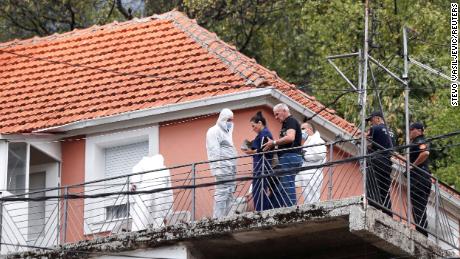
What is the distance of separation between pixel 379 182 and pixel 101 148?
5.80 m

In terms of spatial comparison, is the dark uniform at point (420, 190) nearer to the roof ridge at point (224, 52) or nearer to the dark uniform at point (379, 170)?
the dark uniform at point (379, 170)

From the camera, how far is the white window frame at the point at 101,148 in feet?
101

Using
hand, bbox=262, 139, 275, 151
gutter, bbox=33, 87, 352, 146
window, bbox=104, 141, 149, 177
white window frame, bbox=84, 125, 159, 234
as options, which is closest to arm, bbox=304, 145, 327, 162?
hand, bbox=262, 139, 275, 151

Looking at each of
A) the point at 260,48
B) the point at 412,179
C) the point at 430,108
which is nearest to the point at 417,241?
the point at 412,179

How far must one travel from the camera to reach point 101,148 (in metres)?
31.8

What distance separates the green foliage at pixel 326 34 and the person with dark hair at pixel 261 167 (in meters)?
5.50

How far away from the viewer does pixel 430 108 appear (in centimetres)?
3759

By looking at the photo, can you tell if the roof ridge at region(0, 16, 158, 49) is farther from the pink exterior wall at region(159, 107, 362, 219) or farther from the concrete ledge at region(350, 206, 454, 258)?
the concrete ledge at region(350, 206, 454, 258)

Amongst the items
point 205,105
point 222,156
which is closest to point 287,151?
point 222,156

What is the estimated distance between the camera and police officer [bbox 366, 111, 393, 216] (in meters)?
27.6

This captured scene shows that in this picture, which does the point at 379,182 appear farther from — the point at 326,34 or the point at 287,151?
the point at 326,34

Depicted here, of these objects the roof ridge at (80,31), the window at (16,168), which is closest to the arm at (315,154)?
the window at (16,168)

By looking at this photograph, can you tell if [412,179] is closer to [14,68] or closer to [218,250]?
[218,250]

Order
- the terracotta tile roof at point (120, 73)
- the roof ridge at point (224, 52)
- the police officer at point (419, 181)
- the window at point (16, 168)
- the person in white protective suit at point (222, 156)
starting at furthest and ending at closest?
the terracotta tile roof at point (120, 73) < the window at point (16, 168) < the roof ridge at point (224, 52) < the police officer at point (419, 181) < the person in white protective suit at point (222, 156)
